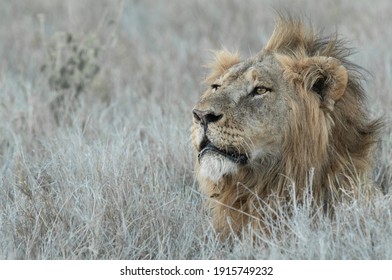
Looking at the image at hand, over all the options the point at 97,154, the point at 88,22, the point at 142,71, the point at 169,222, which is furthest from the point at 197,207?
the point at 88,22

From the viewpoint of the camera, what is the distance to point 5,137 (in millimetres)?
5961

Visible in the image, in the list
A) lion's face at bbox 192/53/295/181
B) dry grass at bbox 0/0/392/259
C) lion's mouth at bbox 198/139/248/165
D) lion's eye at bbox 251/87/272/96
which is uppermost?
lion's eye at bbox 251/87/272/96

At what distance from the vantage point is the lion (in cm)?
399

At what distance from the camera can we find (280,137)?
406cm

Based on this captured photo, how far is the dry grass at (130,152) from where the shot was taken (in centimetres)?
397

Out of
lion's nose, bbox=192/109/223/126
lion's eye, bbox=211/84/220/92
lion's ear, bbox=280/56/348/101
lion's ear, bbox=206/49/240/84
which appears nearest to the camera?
lion's nose, bbox=192/109/223/126

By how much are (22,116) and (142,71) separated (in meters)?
2.10

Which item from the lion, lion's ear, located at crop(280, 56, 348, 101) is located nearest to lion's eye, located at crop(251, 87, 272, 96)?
the lion

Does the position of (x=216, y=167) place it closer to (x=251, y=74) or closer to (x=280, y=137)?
(x=280, y=137)

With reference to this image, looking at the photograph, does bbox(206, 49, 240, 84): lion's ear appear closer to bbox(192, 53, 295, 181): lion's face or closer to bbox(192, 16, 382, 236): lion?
bbox(192, 16, 382, 236): lion

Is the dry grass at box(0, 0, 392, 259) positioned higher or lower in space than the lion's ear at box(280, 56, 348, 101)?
lower

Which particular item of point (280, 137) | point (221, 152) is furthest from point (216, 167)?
point (280, 137)

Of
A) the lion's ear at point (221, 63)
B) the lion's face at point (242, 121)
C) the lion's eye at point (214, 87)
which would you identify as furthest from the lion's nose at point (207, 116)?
the lion's ear at point (221, 63)

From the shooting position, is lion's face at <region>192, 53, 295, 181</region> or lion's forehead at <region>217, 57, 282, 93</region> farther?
lion's forehead at <region>217, 57, 282, 93</region>
